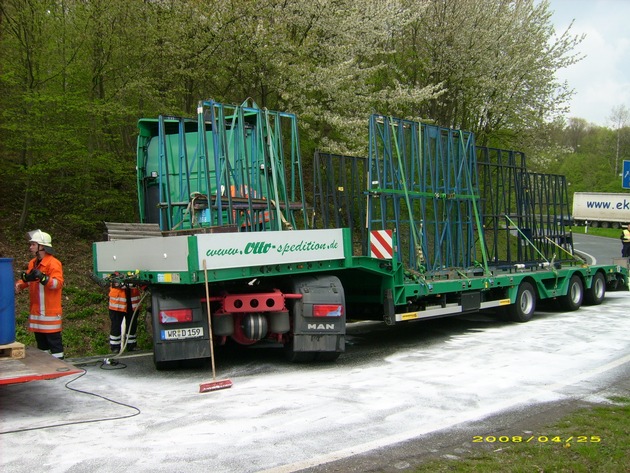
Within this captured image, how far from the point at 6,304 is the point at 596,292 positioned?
13.2m

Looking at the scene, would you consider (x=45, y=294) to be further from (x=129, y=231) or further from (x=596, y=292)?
(x=596, y=292)

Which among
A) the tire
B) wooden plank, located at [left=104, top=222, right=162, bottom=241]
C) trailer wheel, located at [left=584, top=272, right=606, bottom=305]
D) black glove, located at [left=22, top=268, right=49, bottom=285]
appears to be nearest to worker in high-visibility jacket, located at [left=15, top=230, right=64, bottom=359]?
black glove, located at [left=22, top=268, right=49, bottom=285]

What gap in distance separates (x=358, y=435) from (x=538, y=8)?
A: 24348 millimetres

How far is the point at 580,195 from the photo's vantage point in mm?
52125

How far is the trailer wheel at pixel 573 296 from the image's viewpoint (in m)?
14.1

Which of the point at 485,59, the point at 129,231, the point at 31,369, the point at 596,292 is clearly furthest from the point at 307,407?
the point at 485,59

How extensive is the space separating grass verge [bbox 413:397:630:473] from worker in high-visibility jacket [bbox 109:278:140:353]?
5.99 m

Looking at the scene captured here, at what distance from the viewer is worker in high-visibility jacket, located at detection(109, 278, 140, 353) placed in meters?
9.57

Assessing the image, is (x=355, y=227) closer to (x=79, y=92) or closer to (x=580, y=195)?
(x=79, y=92)

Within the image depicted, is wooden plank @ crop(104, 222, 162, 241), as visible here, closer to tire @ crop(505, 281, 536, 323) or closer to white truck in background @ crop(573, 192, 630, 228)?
tire @ crop(505, 281, 536, 323)

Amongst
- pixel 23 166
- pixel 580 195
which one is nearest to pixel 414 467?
pixel 23 166

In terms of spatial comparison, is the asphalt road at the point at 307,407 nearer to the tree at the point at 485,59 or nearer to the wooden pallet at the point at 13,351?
the wooden pallet at the point at 13,351
